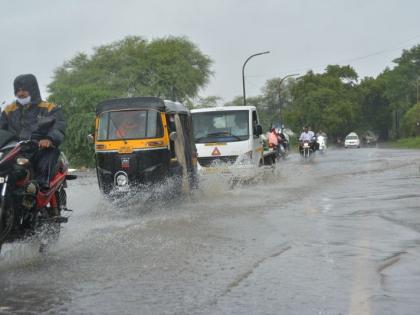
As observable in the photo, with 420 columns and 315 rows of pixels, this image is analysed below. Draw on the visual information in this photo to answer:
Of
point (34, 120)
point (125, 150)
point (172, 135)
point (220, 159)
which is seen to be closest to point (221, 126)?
point (220, 159)

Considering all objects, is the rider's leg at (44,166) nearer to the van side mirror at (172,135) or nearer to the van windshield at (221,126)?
the van side mirror at (172,135)

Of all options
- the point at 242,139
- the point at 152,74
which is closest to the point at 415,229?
the point at 242,139

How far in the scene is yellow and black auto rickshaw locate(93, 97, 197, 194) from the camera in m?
14.8

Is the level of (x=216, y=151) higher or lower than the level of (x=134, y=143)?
lower

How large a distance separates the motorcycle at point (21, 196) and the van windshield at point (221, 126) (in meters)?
12.1

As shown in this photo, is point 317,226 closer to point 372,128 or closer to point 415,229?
point 415,229

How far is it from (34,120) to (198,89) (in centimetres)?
7893

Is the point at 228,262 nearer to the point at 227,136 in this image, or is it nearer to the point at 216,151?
the point at 216,151

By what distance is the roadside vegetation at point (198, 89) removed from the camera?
61.9m

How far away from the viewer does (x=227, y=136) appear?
20547 millimetres

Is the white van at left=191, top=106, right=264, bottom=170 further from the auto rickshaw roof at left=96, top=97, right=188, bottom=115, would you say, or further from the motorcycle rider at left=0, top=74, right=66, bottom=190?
the motorcycle rider at left=0, top=74, right=66, bottom=190

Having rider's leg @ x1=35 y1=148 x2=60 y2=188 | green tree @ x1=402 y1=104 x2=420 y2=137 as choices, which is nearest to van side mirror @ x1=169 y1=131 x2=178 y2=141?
rider's leg @ x1=35 y1=148 x2=60 y2=188

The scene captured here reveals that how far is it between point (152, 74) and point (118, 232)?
2983 inches

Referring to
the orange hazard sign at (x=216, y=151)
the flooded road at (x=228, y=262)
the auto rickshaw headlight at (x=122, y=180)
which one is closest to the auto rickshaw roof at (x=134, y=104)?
the auto rickshaw headlight at (x=122, y=180)
